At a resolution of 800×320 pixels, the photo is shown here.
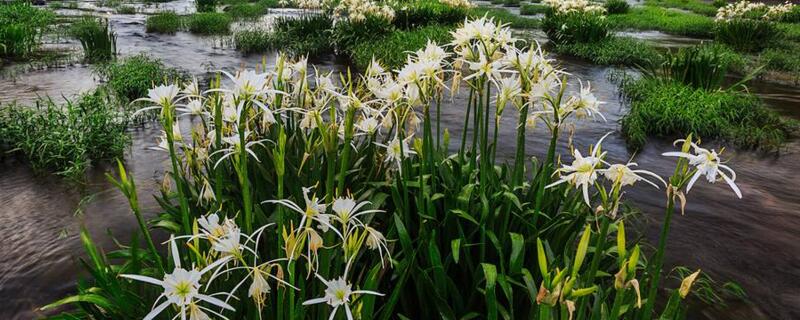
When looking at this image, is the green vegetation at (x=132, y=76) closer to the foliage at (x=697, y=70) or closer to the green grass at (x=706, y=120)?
the green grass at (x=706, y=120)

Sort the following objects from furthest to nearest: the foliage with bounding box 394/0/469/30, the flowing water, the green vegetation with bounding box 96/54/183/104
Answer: the foliage with bounding box 394/0/469/30 → the green vegetation with bounding box 96/54/183/104 → the flowing water

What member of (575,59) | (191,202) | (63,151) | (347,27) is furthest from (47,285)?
(575,59)

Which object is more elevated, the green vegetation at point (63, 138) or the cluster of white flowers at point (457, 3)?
the cluster of white flowers at point (457, 3)

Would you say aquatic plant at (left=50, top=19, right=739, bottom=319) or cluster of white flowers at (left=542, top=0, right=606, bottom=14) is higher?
cluster of white flowers at (left=542, top=0, right=606, bottom=14)

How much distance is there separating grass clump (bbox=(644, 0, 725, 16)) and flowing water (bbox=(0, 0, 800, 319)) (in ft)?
65.8

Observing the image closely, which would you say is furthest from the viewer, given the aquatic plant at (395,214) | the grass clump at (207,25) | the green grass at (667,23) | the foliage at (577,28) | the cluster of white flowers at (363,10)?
the green grass at (667,23)

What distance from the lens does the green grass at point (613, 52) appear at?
11.7m

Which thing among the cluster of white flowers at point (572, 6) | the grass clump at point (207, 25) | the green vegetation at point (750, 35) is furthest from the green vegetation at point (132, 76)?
the green vegetation at point (750, 35)

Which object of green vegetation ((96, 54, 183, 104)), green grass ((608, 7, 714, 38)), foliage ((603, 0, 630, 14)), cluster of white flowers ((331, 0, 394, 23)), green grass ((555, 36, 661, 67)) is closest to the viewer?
green vegetation ((96, 54, 183, 104))

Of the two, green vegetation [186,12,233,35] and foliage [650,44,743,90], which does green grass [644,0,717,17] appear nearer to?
foliage [650,44,743,90]

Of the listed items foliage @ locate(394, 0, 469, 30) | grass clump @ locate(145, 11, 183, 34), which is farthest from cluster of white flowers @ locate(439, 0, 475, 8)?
grass clump @ locate(145, 11, 183, 34)

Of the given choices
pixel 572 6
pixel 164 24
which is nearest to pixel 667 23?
pixel 572 6

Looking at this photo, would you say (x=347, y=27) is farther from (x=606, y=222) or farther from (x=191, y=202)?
(x=606, y=222)

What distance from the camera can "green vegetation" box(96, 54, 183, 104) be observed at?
7.94 m
